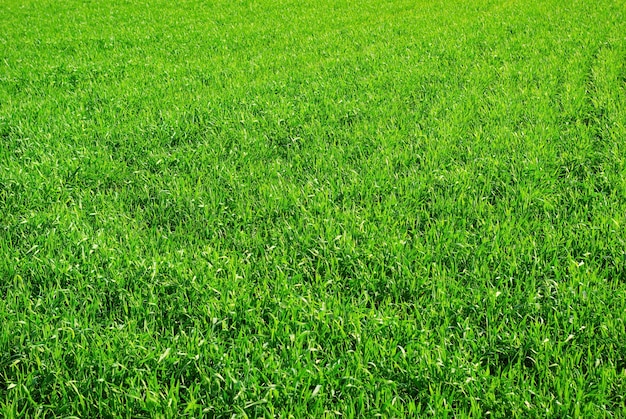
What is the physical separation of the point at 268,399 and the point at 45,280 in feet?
5.45

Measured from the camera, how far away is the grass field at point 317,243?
2588 mm

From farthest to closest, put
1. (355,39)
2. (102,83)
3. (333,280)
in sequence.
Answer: (355,39), (102,83), (333,280)

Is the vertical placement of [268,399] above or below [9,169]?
below

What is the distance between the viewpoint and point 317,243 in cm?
375

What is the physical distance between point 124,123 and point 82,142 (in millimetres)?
648

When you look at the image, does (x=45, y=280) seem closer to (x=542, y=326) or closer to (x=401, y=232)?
(x=401, y=232)

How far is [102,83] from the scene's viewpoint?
→ 809 cm

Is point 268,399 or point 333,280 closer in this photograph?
point 268,399

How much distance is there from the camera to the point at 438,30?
11.6m

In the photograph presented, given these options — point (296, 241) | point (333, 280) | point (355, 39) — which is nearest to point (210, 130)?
point (296, 241)

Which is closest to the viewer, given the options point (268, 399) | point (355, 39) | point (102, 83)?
point (268, 399)

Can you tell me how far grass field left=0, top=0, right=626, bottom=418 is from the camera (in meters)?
2.59

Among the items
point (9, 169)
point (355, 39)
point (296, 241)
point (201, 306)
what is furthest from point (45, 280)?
point (355, 39)

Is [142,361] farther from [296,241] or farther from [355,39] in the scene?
[355,39]
